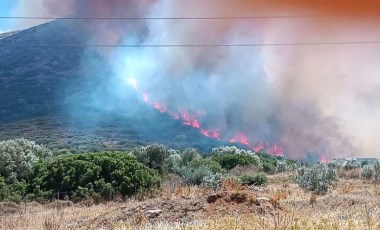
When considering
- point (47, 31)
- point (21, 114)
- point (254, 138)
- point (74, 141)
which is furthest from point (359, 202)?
point (47, 31)

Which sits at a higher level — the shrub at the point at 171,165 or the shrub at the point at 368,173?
the shrub at the point at 171,165

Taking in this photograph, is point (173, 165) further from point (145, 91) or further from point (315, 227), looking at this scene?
point (145, 91)

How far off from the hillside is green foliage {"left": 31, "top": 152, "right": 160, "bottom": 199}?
52977 mm

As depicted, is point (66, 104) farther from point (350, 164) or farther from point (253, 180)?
point (253, 180)

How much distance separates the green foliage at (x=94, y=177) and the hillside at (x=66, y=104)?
5298 centimetres

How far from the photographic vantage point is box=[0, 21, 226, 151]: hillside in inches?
3939

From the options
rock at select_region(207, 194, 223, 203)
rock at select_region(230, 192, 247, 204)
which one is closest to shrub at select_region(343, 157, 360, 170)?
rock at select_region(230, 192, 247, 204)

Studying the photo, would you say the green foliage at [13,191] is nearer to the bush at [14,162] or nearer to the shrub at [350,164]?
the bush at [14,162]

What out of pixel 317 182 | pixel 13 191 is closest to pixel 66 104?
pixel 13 191

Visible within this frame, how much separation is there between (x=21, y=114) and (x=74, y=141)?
33.4 meters

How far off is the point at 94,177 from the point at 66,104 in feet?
354

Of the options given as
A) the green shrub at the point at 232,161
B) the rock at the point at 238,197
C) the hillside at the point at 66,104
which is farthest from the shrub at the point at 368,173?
the hillside at the point at 66,104

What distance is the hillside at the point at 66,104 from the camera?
100m

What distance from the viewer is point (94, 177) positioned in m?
24.1
